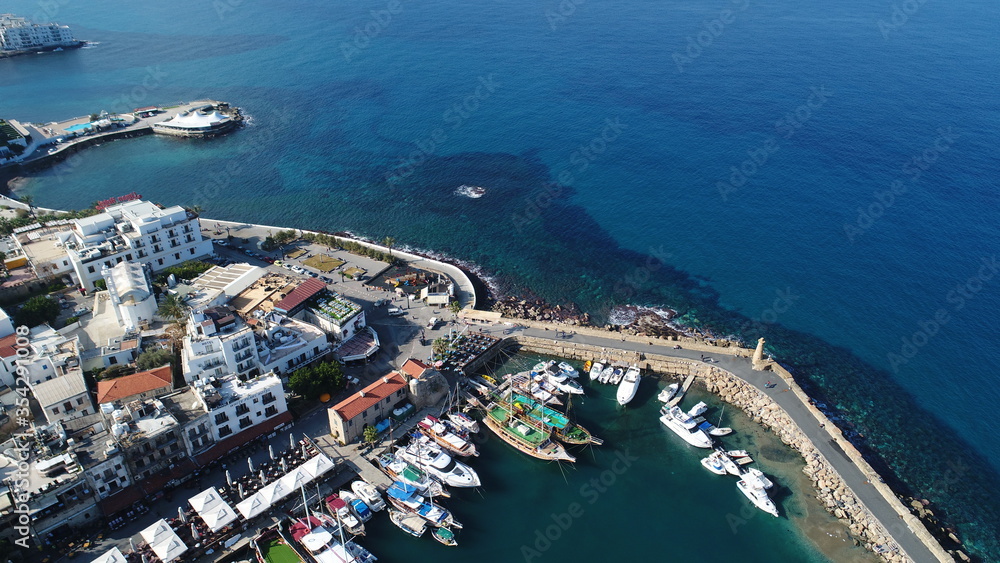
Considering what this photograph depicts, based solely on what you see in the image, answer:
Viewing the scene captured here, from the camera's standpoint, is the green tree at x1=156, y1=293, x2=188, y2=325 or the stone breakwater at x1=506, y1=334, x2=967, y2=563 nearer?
the stone breakwater at x1=506, y1=334, x2=967, y2=563

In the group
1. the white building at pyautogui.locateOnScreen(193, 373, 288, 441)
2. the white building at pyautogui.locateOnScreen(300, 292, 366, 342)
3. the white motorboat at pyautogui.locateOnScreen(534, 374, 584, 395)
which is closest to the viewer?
the white building at pyautogui.locateOnScreen(193, 373, 288, 441)

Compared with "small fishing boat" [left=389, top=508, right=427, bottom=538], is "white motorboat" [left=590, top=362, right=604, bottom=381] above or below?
above

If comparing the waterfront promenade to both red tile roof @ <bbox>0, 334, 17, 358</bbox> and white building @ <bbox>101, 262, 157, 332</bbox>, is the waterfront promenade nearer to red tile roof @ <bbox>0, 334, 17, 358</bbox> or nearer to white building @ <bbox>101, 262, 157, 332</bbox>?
white building @ <bbox>101, 262, 157, 332</bbox>

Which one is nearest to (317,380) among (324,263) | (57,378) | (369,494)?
(369,494)

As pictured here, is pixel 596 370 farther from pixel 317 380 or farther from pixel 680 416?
pixel 317 380

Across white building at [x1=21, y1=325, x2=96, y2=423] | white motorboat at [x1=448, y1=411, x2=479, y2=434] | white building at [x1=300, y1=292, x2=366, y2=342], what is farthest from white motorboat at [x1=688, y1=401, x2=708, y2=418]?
white building at [x1=21, y1=325, x2=96, y2=423]

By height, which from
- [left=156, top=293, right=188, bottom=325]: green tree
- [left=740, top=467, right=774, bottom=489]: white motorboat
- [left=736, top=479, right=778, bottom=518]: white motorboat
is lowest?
[left=736, top=479, right=778, bottom=518]: white motorboat

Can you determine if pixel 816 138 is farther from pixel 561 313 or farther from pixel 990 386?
pixel 561 313

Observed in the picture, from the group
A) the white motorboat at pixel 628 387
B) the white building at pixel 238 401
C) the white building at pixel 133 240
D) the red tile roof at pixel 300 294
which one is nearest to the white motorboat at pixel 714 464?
the white motorboat at pixel 628 387

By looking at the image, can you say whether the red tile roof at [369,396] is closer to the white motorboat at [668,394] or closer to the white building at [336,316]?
the white building at [336,316]
